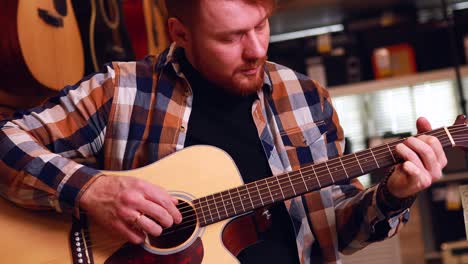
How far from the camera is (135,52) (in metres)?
2.95

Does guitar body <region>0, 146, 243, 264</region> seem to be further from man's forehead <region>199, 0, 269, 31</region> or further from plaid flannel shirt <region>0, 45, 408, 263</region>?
man's forehead <region>199, 0, 269, 31</region>

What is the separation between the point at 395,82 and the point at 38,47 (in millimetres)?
2776

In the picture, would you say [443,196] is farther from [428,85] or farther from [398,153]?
[398,153]

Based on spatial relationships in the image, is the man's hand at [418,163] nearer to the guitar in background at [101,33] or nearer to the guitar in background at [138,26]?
the guitar in background at [101,33]

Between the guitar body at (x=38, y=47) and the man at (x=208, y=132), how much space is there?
1.52 feet

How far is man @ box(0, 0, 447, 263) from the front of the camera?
136cm

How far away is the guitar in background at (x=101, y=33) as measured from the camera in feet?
8.13

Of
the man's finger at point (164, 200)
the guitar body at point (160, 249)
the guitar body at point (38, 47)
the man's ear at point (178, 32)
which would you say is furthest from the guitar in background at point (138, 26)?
the man's finger at point (164, 200)

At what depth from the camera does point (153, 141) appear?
1462mm

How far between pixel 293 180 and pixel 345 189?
22 centimetres

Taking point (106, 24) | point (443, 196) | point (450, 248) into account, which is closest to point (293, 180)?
point (106, 24)

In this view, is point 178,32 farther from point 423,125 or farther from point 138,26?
point 138,26

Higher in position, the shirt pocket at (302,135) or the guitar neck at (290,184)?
the shirt pocket at (302,135)

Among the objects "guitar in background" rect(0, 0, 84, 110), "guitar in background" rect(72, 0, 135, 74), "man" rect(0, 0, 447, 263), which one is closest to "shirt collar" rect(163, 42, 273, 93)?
"man" rect(0, 0, 447, 263)
